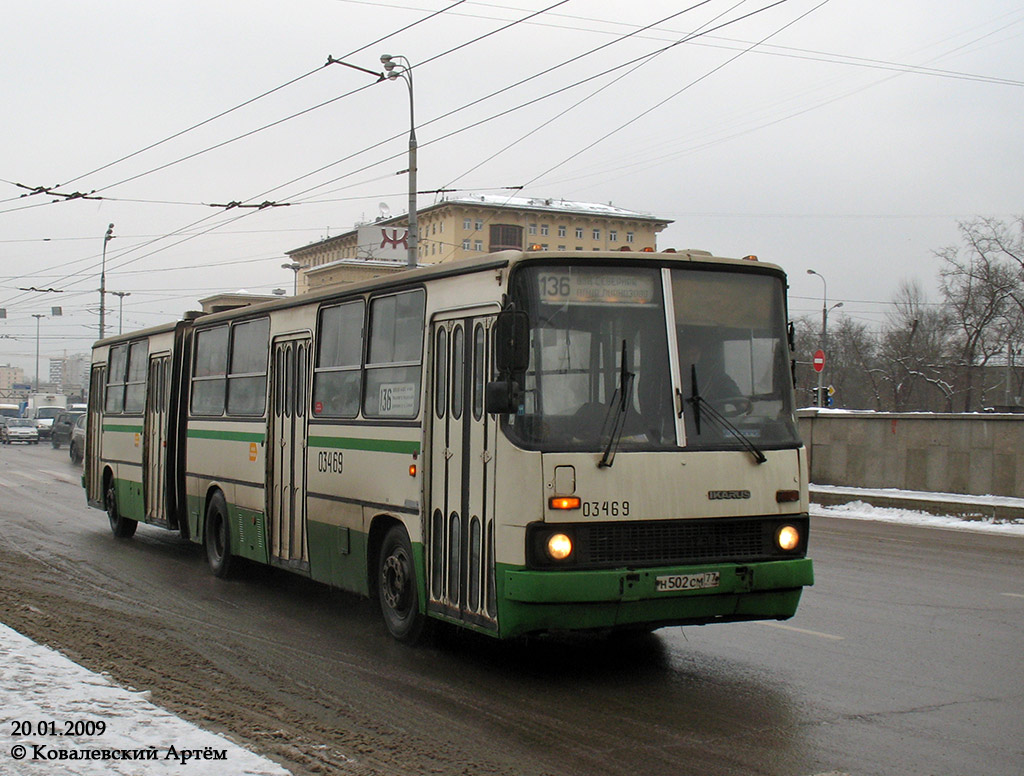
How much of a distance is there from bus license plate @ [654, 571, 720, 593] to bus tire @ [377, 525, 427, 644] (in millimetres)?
1961

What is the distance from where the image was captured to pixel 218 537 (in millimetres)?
12766

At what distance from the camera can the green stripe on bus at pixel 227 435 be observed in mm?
11550

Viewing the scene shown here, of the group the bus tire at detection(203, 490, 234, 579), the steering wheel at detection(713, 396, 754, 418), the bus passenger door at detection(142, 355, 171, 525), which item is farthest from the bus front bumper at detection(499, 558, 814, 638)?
the bus passenger door at detection(142, 355, 171, 525)

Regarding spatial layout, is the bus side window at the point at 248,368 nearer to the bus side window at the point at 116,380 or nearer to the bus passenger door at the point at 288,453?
the bus passenger door at the point at 288,453

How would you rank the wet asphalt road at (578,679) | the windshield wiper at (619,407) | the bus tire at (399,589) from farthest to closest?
the bus tire at (399,589) → the windshield wiper at (619,407) → the wet asphalt road at (578,679)

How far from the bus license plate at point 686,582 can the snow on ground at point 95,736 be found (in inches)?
110

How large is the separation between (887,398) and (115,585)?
224 ft

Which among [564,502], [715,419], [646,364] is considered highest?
[646,364]

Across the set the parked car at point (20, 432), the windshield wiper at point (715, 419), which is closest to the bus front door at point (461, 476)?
the windshield wiper at point (715, 419)

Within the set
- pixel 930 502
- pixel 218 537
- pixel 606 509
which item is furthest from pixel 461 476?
pixel 930 502

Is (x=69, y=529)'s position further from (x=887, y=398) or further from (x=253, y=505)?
(x=887, y=398)

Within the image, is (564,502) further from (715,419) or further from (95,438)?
(95,438)

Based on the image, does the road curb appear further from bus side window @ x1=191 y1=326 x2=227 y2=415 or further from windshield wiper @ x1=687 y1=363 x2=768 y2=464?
windshield wiper @ x1=687 y1=363 x2=768 y2=464

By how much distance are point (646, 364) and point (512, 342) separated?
0.95 m
